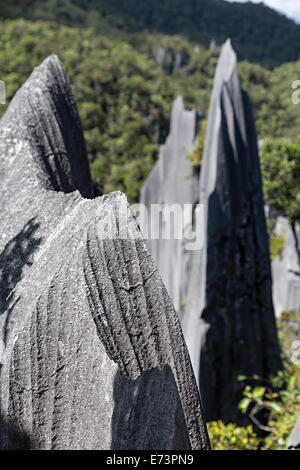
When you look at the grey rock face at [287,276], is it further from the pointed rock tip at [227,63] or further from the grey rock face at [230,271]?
the pointed rock tip at [227,63]

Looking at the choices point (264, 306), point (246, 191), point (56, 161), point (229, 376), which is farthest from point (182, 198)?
point (56, 161)

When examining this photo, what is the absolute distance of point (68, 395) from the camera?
122cm

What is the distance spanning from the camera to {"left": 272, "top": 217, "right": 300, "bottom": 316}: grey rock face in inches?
449

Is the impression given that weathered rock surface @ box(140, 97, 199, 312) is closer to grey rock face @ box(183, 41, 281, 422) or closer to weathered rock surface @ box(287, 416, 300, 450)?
grey rock face @ box(183, 41, 281, 422)

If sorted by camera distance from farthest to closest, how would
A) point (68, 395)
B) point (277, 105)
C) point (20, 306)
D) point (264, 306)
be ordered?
point (277, 105) < point (264, 306) < point (20, 306) < point (68, 395)

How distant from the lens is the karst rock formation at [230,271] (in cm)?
564

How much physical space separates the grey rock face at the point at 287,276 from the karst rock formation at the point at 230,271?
5.58m

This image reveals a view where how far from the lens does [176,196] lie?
8.50m

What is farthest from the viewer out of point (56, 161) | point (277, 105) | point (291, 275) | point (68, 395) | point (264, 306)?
point (277, 105)

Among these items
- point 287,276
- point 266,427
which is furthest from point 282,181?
point 287,276

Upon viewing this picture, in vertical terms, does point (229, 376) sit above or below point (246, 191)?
below

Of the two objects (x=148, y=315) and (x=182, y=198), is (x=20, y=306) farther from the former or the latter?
(x=182, y=198)

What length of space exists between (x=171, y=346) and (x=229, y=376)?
4926 mm

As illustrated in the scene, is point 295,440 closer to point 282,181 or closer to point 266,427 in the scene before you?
point 266,427
